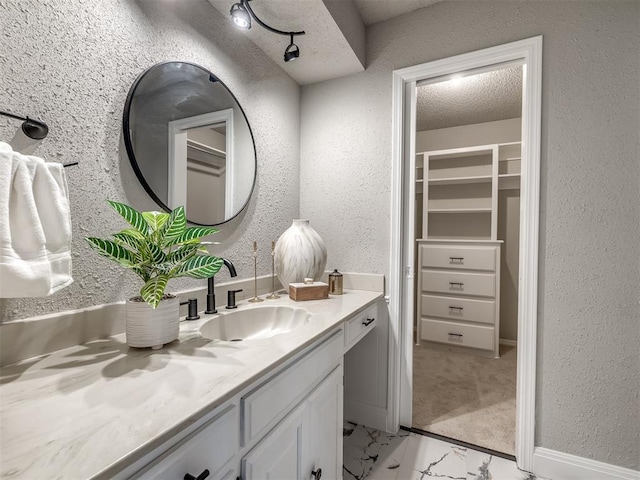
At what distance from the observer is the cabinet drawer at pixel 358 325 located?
1.30m

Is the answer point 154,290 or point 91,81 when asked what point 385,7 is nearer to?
point 91,81

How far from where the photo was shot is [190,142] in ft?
4.16

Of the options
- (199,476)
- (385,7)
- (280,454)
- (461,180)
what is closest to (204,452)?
(199,476)

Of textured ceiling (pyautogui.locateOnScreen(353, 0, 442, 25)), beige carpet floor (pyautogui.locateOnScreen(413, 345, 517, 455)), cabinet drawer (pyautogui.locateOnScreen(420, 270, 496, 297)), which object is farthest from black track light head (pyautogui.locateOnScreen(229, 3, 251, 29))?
cabinet drawer (pyautogui.locateOnScreen(420, 270, 496, 297))

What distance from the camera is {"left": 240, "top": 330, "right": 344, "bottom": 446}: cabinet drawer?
0.73m

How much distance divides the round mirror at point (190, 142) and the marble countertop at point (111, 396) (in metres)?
0.56

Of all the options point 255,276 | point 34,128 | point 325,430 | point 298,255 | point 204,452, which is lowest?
point 325,430

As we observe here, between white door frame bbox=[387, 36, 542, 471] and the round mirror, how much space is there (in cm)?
85

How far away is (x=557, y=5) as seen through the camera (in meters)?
1.40

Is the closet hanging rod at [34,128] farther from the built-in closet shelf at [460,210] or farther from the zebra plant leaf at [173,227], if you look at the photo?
the built-in closet shelf at [460,210]

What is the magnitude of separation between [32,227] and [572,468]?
7.13 feet

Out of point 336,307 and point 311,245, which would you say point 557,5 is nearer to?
point 311,245

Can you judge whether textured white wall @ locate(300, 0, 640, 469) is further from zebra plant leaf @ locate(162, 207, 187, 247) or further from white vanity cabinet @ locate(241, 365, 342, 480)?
zebra plant leaf @ locate(162, 207, 187, 247)

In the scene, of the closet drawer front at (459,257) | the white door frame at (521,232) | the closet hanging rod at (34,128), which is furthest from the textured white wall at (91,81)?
the closet drawer front at (459,257)
